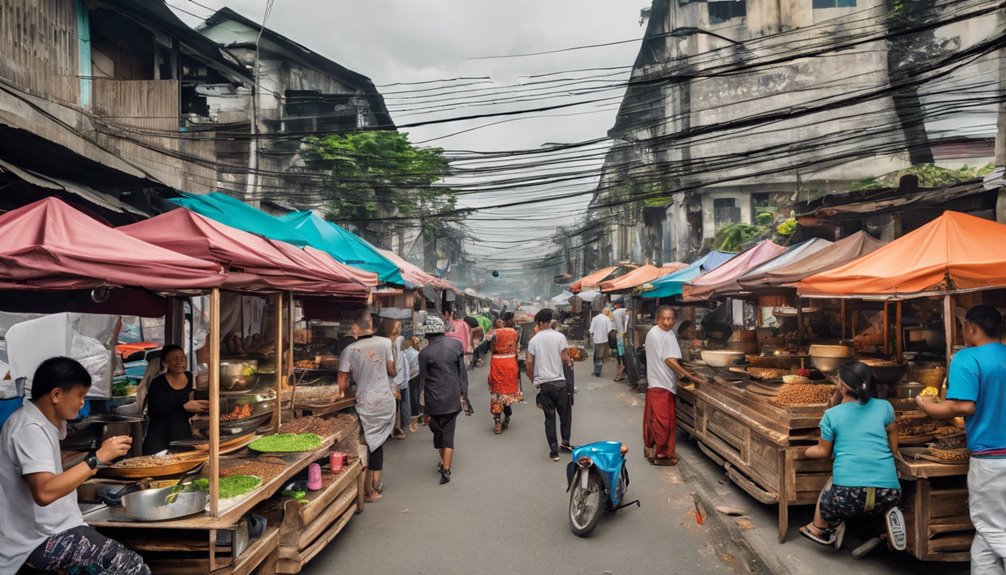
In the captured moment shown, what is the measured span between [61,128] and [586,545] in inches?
414

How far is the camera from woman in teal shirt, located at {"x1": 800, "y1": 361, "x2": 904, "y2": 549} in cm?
454

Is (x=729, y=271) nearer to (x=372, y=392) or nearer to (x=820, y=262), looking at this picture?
(x=820, y=262)

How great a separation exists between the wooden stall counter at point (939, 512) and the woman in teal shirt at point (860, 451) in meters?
0.13

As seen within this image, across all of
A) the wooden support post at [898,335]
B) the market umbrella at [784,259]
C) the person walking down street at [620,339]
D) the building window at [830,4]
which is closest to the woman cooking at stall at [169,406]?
the market umbrella at [784,259]

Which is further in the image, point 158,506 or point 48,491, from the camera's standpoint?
point 158,506

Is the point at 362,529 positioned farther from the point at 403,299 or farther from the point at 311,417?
the point at 403,299

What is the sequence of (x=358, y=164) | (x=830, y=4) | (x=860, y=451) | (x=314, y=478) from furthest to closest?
(x=830, y=4) → (x=358, y=164) → (x=314, y=478) → (x=860, y=451)

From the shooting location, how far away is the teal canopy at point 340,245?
9.78m

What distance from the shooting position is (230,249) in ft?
15.1

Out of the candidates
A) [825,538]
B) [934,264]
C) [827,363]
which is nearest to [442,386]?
[825,538]

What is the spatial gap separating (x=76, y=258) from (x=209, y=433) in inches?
69.1

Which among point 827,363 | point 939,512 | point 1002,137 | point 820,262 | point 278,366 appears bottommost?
point 939,512

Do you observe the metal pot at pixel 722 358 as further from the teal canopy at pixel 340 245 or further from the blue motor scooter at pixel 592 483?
the teal canopy at pixel 340 245

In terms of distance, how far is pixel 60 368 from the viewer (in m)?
3.28
